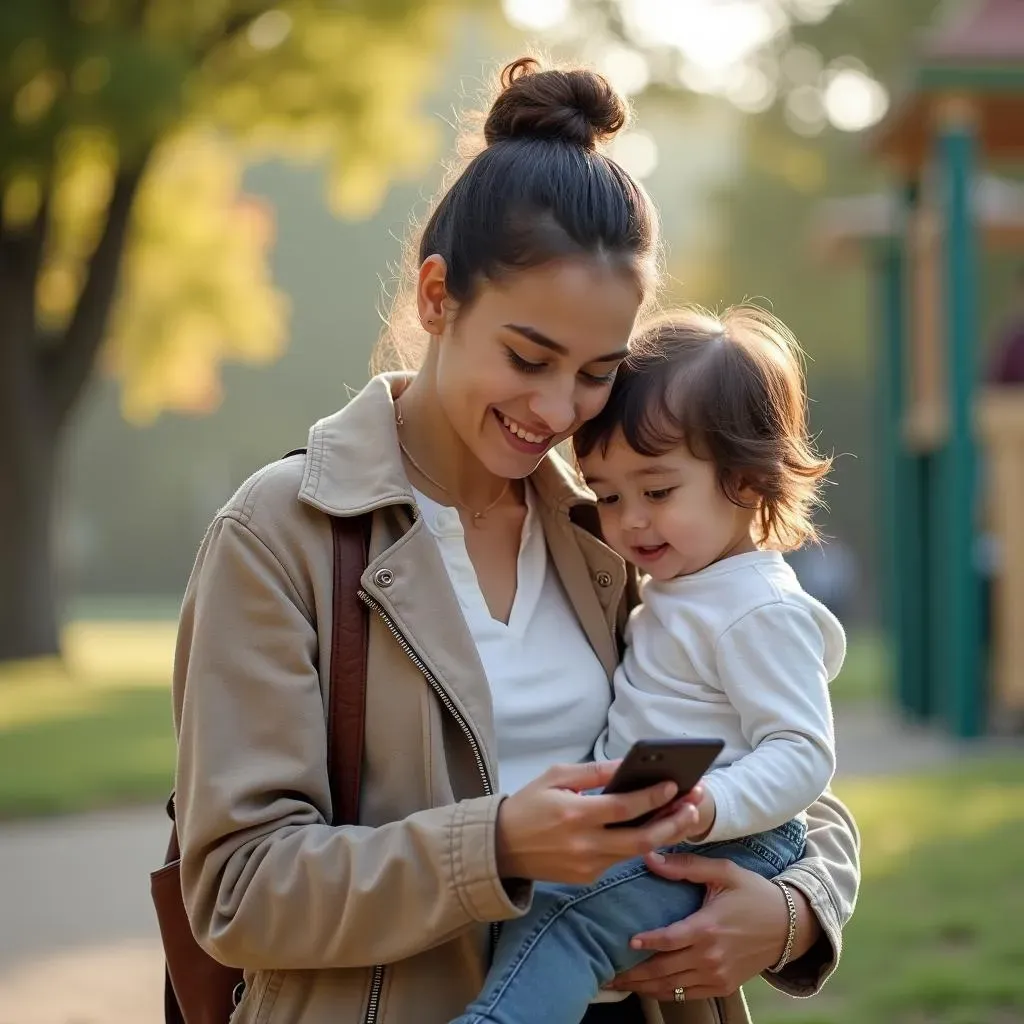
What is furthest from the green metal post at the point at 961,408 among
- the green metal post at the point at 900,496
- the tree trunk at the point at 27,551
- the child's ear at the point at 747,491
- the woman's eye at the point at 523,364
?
the tree trunk at the point at 27,551

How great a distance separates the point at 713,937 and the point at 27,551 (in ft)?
53.2

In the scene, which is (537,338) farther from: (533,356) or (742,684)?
(742,684)

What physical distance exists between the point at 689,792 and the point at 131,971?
12.2 feet

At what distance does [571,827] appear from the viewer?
7.07ft

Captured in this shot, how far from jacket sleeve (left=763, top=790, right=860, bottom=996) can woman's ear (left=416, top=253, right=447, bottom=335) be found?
951 millimetres

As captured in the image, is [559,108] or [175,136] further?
[175,136]

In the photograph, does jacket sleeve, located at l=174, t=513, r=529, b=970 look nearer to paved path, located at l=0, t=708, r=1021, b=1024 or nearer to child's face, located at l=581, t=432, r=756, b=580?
child's face, located at l=581, t=432, r=756, b=580

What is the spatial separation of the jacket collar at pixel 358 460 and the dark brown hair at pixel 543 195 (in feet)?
0.67

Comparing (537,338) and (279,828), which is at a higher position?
(537,338)

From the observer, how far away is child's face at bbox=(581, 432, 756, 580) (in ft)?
9.05

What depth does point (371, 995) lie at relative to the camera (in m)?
2.31

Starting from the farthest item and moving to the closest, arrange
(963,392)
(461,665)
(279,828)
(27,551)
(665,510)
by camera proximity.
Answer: (27,551) < (963,392) < (665,510) < (461,665) < (279,828)

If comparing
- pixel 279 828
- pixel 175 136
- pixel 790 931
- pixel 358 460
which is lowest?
pixel 790 931

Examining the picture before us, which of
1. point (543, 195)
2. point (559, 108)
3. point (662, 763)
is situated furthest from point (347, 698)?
point (559, 108)
